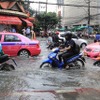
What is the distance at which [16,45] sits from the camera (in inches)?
754

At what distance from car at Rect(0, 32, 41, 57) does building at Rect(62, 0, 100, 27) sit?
44194 millimetres

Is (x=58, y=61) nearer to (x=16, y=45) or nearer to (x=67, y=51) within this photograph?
(x=67, y=51)

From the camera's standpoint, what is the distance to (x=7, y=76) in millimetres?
10844

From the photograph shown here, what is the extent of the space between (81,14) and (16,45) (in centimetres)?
6078

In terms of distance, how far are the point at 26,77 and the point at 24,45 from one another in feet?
27.9

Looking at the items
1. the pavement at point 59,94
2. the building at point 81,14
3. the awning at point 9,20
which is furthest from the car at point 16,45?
the building at point 81,14

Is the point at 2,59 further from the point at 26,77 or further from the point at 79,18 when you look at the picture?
the point at 79,18

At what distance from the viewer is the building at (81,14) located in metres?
69.9

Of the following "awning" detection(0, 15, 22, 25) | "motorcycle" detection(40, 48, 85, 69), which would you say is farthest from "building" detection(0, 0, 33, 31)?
"motorcycle" detection(40, 48, 85, 69)

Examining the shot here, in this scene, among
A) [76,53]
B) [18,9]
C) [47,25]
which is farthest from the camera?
[47,25]

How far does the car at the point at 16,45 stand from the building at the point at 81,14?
145 ft

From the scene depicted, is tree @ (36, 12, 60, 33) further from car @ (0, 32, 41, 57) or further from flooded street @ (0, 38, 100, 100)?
flooded street @ (0, 38, 100, 100)

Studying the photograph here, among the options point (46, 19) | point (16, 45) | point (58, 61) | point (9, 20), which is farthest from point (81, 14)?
point (58, 61)

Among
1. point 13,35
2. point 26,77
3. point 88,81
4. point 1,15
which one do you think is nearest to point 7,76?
point 26,77
